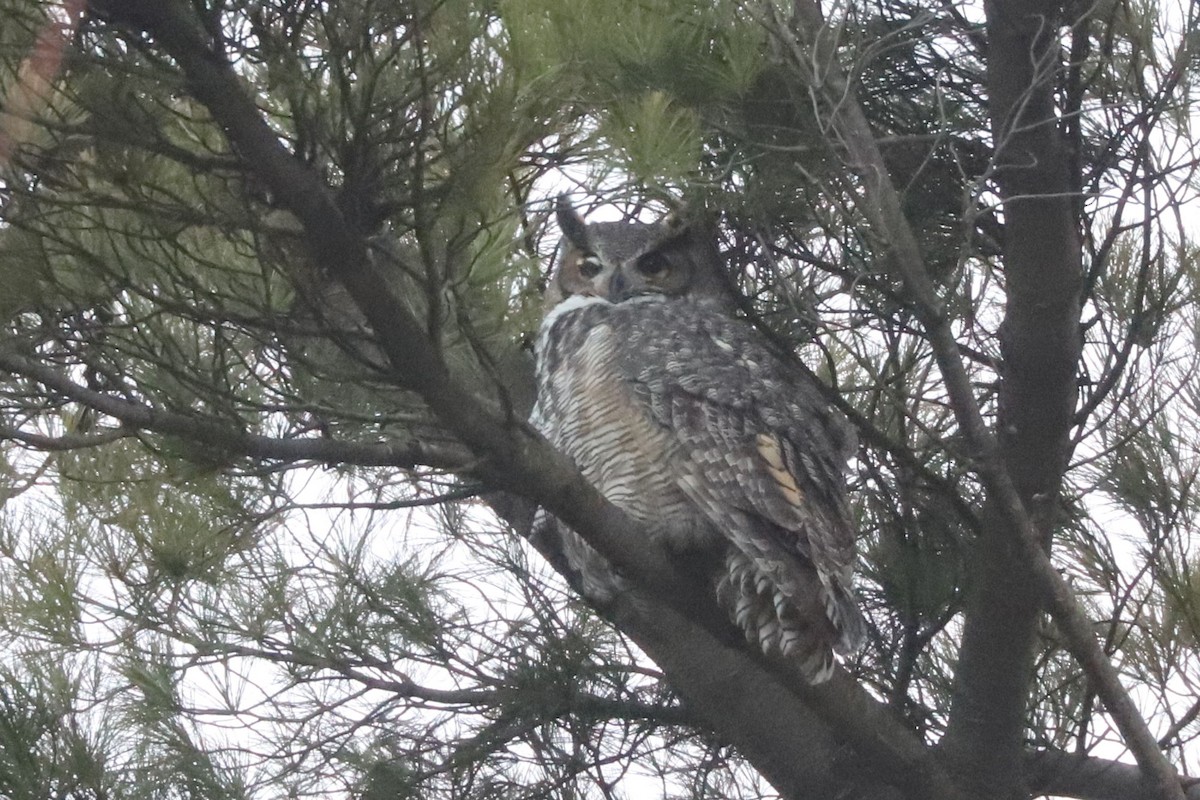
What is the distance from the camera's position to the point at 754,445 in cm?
218

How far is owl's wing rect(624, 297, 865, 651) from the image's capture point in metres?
2.00

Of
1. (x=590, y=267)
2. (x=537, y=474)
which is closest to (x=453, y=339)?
(x=537, y=474)

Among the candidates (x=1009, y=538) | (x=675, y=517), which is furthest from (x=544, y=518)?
(x=1009, y=538)

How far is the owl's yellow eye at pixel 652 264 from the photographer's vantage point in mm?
2756

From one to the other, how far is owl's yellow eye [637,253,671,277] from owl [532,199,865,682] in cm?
3

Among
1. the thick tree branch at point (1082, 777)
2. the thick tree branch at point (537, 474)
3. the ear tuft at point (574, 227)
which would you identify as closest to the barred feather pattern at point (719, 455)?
the thick tree branch at point (537, 474)

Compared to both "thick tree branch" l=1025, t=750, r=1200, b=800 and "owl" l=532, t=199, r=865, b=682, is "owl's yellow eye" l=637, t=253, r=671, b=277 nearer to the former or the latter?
"owl" l=532, t=199, r=865, b=682

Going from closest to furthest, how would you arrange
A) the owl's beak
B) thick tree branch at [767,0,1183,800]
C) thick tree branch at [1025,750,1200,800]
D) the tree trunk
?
thick tree branch at [767,0,1183,800] → the tree trunk → thick tree branch at [1025,750,1200,800] → the owl's beak

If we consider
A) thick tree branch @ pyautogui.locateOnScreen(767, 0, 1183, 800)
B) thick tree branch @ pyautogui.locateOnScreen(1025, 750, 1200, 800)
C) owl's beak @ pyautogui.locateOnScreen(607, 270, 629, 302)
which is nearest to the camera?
thick tree branch @ pyautogui.locateOnScreen(767, 0, 1183, 800)

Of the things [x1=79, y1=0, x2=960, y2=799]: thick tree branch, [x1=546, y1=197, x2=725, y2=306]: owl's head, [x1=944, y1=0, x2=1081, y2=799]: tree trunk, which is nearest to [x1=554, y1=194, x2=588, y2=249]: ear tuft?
[x1=546, y1=197, x2=725, y2=306]: owl's head

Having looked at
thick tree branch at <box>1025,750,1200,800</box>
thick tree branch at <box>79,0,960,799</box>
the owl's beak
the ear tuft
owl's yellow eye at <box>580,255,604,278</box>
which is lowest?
thick tree branch at <box>79,0,960,799</box>

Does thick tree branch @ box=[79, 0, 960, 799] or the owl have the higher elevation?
the owl

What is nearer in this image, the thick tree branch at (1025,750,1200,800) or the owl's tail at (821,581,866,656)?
the owl's tail at (821,581,866,656)

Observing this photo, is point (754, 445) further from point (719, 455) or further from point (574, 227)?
point (574, 227)
